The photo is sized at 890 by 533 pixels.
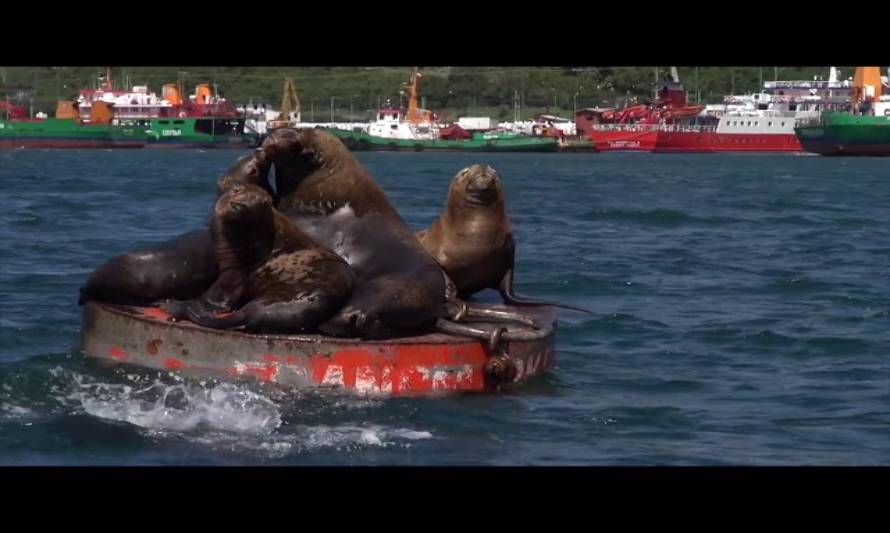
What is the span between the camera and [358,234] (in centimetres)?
1016

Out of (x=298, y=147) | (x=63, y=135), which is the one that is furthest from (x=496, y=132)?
(x=298, y=147)

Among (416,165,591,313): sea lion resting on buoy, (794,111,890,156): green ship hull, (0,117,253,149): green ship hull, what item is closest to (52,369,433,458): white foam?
(416,165,591,313): sea lion resting on buoy

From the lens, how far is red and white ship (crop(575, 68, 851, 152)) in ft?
286

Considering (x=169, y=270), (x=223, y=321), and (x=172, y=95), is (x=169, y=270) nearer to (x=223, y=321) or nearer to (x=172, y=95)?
(x=223, y=321)

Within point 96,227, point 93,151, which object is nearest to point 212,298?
point 96,227

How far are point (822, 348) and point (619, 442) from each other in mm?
4783

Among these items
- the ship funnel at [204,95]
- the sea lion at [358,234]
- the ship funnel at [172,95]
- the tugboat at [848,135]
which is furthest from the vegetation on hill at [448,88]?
the sea lion at [358,234]

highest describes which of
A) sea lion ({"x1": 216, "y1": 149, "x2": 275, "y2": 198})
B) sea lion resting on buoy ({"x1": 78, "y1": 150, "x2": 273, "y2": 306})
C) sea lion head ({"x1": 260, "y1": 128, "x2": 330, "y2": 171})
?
sea lion head ({"x1": 260, "y1": 128, "x2": 330, "y2": 171})

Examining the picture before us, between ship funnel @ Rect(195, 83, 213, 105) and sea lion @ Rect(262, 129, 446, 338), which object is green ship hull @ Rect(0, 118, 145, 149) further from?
sea lion @ Rect(262, 129, 446, 338)

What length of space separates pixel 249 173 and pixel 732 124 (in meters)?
80.7

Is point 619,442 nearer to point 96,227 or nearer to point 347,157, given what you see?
point 347,157

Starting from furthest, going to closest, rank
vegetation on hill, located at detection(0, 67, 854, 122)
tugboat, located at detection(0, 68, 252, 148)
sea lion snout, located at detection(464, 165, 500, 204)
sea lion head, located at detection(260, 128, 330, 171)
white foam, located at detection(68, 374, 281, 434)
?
vegetation on hill, located at detection(0, 67, 854, 122)
tugboat, located at detection(0, 68, 252, 148)
sea lion snout, located at detection(464, 165, 500, 204)
sea lion head, located at detection(260, 128, 330, 171)
white foam, located at detection(68, 374, 281, 434)

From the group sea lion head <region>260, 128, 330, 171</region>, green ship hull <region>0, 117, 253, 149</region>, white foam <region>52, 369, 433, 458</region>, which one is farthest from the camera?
green ship hull <region>0, 117, 253, 149</region>

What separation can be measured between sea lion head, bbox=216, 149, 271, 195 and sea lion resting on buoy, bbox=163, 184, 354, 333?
1.21ft
